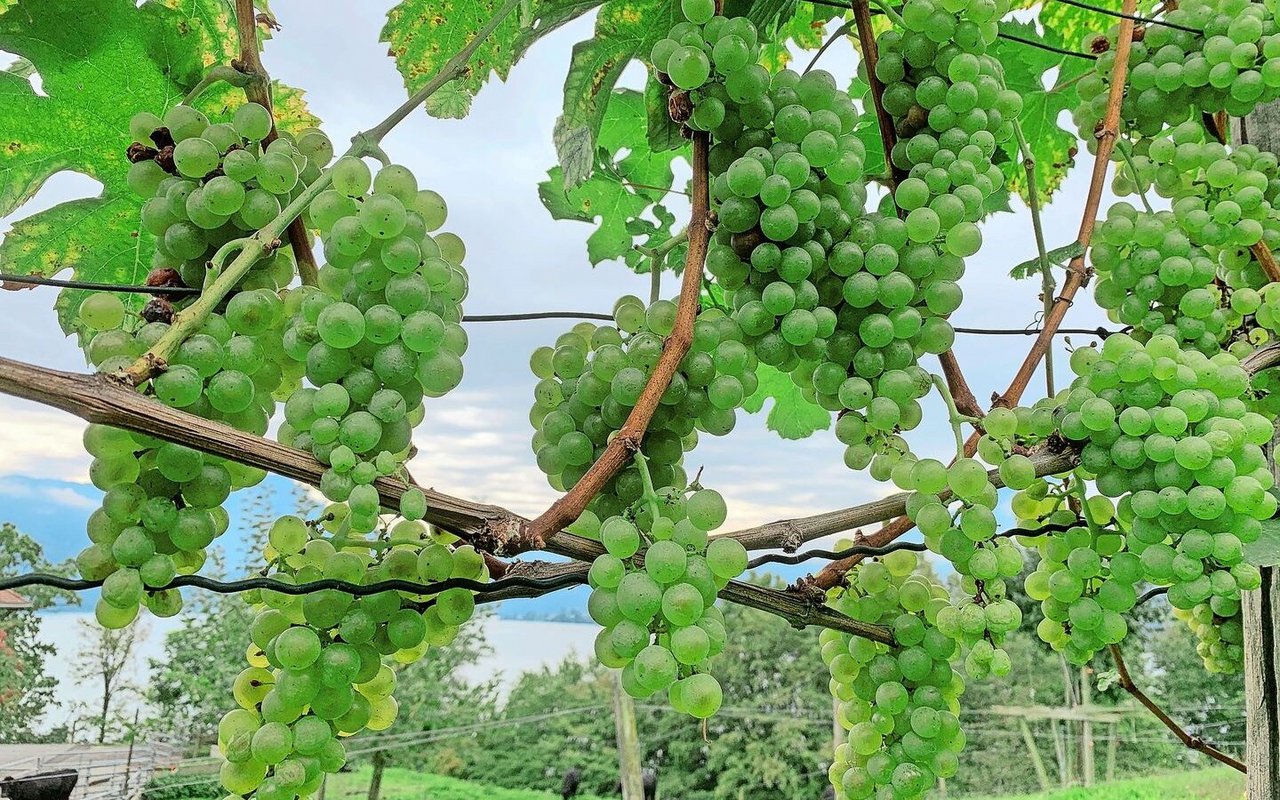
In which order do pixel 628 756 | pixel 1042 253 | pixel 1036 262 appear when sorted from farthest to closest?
pixel 628 756
pixel 1036 262
pixel 1042 253

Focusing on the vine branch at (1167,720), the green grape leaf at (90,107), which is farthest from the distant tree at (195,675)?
the vine branch at (1167,720)

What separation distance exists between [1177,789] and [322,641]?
17.3ft

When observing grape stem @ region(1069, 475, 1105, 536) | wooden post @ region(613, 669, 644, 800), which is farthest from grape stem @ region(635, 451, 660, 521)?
wooden post @ region(613, 669, 644, 800)

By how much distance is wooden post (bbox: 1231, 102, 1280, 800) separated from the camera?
0.71m

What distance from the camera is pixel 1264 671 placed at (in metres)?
0.73

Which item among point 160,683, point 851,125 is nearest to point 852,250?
point 851,125

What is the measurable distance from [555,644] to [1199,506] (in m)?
6.02

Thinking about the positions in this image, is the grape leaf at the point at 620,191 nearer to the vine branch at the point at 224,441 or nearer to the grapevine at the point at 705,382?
the grapevine at the point at 705,382

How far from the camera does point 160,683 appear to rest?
4.21m

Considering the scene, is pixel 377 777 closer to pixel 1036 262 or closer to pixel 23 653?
pixel 23 653

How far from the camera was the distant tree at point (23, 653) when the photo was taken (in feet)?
7.45

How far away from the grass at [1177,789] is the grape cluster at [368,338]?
444 cm

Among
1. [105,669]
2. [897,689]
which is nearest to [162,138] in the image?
[897,689]

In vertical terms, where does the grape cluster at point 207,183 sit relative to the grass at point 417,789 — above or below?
above
